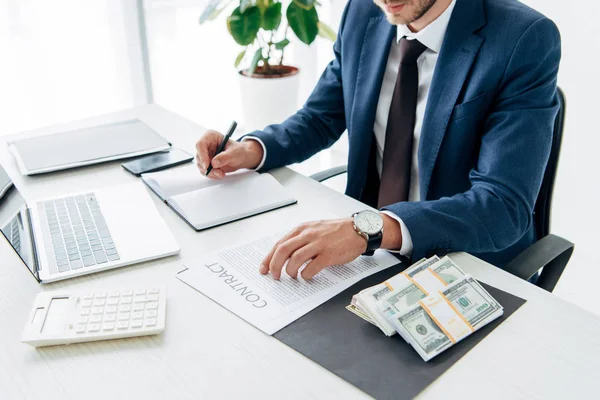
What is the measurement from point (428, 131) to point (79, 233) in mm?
787

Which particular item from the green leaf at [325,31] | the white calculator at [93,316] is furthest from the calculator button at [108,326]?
the green leaf at [325,31]

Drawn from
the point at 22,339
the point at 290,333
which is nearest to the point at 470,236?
the point at 290,333

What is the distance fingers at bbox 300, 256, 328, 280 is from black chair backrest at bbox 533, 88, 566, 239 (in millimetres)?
648

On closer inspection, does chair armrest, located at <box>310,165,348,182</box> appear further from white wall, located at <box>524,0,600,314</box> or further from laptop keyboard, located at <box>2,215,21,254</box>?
white wall, located at <box>524,0,600,314</box>

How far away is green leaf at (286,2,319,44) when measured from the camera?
265cm

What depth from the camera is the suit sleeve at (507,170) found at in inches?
39.8

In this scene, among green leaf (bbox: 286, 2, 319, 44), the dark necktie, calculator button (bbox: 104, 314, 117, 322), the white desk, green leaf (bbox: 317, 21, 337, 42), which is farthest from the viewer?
green leaf (bbox: 317, 21, 337, 42)

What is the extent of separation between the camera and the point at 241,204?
3.86ft

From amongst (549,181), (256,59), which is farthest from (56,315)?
(256,59)

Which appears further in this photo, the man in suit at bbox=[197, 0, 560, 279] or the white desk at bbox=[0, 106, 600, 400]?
the man in suit at bbox=[197, 0, 560, 279]

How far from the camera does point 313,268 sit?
3.00 ft

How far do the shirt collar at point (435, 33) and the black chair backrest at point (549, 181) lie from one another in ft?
0.97

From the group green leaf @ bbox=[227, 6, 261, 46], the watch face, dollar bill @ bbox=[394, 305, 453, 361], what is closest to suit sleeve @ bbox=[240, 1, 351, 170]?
the watch face

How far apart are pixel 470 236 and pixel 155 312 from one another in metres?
0.58
